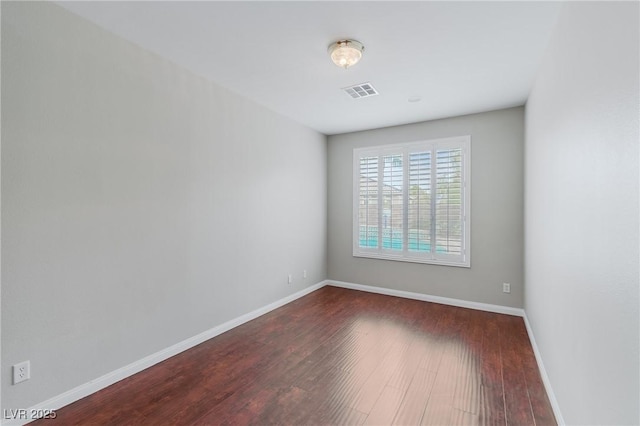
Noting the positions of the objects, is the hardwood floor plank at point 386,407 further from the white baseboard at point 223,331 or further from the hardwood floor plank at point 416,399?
the white baseboard at point 223,331

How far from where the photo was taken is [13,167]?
182cm

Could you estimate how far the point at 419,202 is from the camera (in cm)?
445

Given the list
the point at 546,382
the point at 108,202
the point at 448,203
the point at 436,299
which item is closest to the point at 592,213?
the point at 546,382

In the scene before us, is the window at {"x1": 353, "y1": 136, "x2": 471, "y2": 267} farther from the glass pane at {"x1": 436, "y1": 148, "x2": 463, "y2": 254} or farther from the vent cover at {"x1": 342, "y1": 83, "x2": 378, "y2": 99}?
the vent cover at {"x1": 342, "y1": 83, "x2": 378, "y2": 99}

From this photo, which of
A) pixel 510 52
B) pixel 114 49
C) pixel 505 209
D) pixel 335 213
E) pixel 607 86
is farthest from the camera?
pixel 335 213

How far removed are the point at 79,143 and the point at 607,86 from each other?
3073mm

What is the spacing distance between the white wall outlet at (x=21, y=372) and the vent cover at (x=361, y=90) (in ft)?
11.3

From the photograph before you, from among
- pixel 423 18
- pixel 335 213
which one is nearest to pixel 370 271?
pixel 335 213

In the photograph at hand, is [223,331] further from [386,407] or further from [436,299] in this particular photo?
[436,299]

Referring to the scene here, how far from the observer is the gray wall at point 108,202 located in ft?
6.12

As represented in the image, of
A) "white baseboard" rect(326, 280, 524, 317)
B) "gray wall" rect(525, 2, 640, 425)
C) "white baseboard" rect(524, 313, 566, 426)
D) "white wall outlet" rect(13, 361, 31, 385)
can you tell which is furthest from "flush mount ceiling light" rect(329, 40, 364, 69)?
"white baseboard" rect(326, 280, 524, 317)

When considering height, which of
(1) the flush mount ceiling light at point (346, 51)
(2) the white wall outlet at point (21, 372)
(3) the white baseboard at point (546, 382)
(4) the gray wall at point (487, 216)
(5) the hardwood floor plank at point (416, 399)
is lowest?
(5) the hardwood floor plank at point (416, 399)

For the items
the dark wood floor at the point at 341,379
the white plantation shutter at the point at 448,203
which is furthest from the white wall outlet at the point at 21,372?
the white plantation shutter at the point at 448,203

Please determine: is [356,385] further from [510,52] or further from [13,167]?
[510,52]
